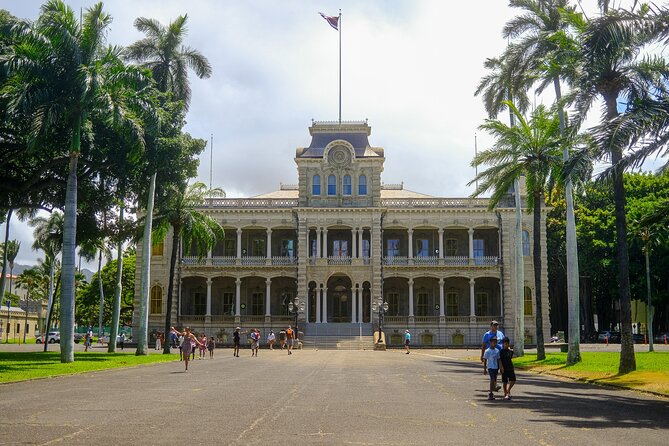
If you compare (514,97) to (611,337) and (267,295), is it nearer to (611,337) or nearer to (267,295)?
(267,295)

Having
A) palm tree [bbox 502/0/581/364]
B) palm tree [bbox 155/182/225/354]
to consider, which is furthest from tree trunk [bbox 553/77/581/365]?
palm tree [bbox 155/182/225/354]

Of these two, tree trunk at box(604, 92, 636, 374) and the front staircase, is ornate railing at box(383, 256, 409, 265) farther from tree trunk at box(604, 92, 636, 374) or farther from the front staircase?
tree trunk at box(604, 92, 636, 374)

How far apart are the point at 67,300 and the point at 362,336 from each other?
30.2 m

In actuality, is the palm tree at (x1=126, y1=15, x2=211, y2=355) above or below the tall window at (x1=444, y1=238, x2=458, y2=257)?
above

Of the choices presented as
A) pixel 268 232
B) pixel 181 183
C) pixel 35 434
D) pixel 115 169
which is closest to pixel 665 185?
pixel 268 232

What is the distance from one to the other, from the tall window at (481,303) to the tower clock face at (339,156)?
52.9ft

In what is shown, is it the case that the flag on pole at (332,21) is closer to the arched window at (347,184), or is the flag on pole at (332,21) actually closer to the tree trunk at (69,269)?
the arched window at (347,184)

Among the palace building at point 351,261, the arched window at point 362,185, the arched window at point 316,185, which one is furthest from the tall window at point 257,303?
the arched window at point 362,185

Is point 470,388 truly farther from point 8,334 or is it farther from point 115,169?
point 8,334

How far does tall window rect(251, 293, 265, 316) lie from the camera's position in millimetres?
60875

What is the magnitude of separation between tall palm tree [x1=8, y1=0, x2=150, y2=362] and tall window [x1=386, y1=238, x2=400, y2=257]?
35.7m

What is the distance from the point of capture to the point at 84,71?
2631 cm

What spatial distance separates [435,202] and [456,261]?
5267 millimetres

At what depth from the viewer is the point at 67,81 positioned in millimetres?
27297
